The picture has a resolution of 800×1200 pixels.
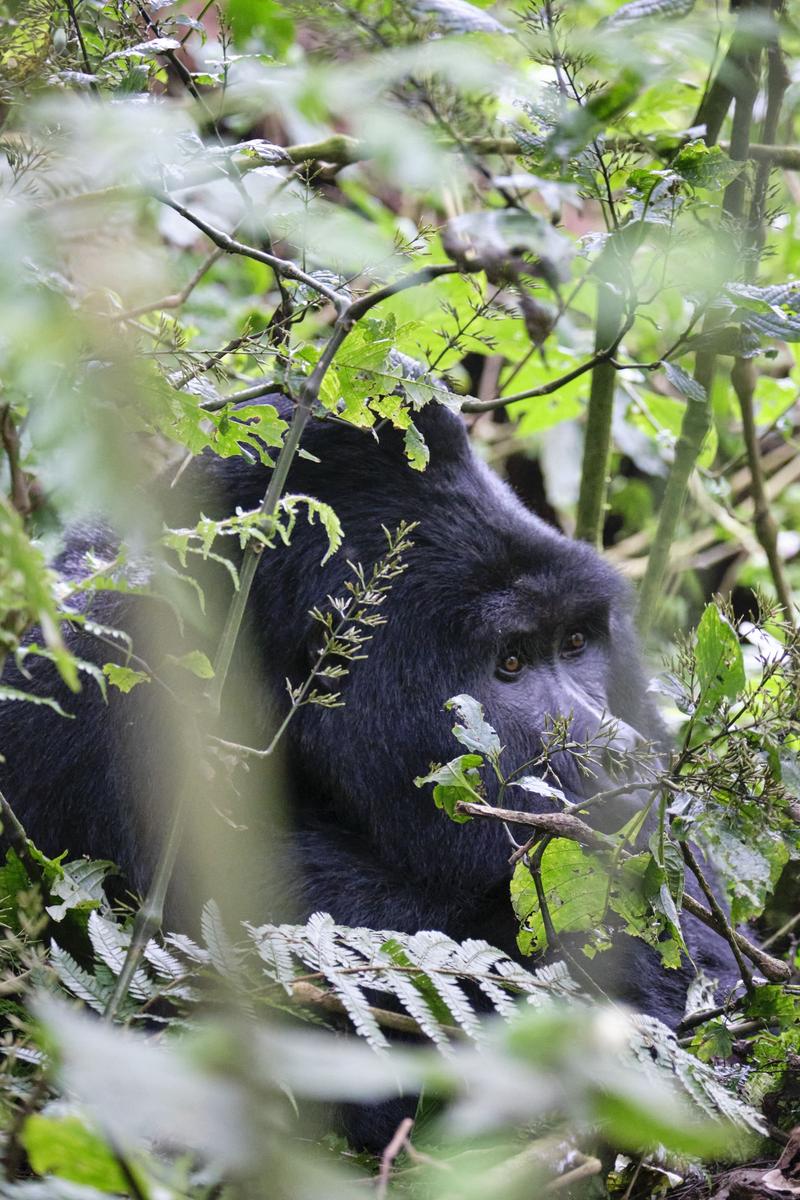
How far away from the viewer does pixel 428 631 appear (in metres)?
2.31

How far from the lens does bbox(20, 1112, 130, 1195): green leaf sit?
2.55 feet

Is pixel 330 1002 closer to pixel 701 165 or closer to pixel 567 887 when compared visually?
pixel 567 887

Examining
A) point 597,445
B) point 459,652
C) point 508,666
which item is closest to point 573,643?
point 508,666

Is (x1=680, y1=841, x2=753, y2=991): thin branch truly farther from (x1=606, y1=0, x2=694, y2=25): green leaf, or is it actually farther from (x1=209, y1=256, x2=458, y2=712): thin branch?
(x1=606, y1=0, x2=694, y2=25): green leaf

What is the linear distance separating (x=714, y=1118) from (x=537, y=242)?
156cm

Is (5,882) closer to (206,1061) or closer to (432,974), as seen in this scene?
(432,974)

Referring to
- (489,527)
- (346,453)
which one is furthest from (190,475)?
(489,527)

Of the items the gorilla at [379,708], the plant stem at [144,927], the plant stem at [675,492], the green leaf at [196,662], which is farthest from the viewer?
the plant stem at [675,492]

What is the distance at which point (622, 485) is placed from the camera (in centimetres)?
493

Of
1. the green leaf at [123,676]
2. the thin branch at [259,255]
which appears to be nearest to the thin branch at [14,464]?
the green leaf at [123,676]

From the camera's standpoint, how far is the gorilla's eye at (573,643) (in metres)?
2.58

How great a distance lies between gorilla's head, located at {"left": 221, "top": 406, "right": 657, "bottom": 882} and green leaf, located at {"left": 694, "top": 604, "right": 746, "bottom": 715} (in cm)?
56

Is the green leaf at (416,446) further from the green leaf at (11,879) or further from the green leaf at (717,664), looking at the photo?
the green leaf at (11,879)

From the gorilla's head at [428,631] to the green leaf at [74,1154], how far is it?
133 cm
